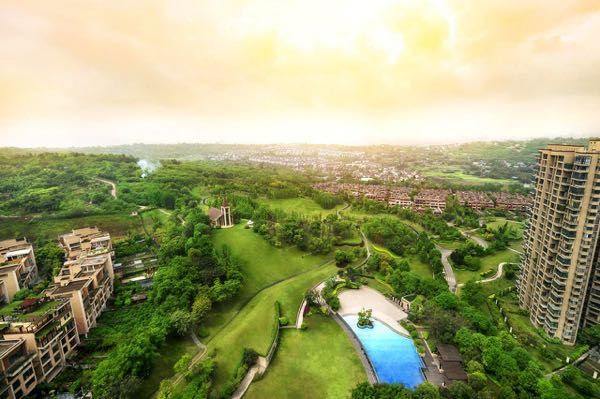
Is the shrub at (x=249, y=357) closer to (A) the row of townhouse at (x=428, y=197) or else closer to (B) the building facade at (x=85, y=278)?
(B) the building facade at (x=85, y=278)

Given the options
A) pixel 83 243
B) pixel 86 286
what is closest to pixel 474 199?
pixel 86 286

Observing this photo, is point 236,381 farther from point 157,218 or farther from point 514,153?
point 514,153

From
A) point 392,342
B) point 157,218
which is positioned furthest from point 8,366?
point 157,218

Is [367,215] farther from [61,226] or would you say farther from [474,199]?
[61,226]

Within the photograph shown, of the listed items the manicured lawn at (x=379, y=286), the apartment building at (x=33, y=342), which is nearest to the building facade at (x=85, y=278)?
the apartment building at (x=33, y=342)

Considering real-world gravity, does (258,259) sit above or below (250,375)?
above

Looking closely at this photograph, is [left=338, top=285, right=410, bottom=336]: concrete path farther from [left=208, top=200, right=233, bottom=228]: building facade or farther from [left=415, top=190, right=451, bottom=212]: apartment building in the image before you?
[left=415, top=190, right=451, bottom=212]: apartment building
